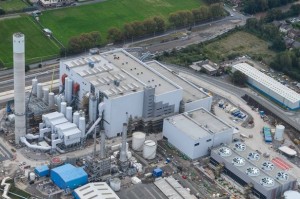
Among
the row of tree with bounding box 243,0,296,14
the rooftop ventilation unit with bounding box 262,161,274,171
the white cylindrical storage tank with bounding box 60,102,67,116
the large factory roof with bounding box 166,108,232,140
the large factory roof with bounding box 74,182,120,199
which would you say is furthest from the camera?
the row of tree with bounding box 243,0,296,14

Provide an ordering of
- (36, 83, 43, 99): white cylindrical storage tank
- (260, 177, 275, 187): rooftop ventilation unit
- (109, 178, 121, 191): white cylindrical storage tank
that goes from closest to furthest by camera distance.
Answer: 1. (109, 178, 121, 191): white cylindrical storage tank
2. (260, 177, 275, 187): rooftop ventilation unit
3. (36, 83, 43, 99): white cylindrical storage tank

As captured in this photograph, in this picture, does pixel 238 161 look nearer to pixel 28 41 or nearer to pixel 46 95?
pixel 46 95

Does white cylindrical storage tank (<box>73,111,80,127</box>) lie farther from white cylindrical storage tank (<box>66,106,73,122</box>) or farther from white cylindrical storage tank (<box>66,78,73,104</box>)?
white cylindrical storage tank (<box>66,78,73,104</box>)

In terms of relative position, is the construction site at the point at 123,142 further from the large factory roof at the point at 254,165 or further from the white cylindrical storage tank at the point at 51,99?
the large factory roof at the point at 254,165

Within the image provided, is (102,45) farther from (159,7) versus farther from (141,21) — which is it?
(159,7)

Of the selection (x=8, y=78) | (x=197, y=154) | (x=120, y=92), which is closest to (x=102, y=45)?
(x=8, y=78)

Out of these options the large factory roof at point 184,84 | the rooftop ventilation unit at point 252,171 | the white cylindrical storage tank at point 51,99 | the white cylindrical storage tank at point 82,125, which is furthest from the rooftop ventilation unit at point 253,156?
the white cylindrical storage tank at point 51,99

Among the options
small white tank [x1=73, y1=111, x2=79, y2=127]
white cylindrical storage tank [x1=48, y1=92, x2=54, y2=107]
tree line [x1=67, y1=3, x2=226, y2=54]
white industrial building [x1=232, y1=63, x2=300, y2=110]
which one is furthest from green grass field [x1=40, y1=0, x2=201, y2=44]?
small white tank [x1=73, y1=111, x2=79, y2=127]
